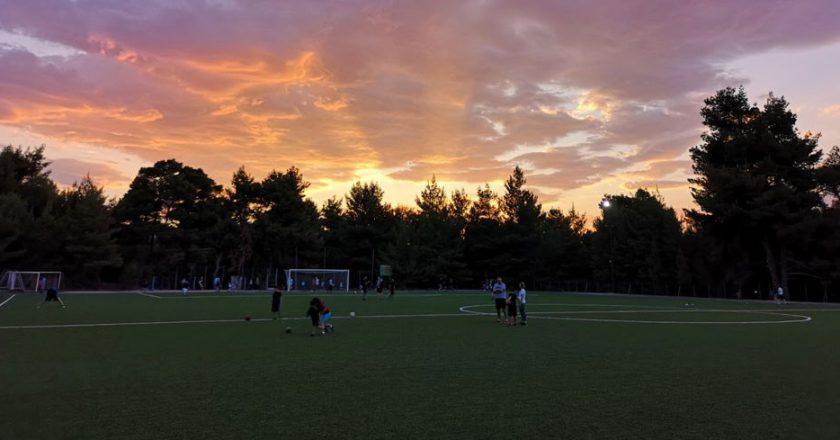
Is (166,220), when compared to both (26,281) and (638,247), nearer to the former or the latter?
(26,281)

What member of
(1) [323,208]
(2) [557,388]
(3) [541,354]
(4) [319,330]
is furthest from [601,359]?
(1) [323,208]

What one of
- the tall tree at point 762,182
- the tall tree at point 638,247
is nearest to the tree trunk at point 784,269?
the tall tree at point 762,182

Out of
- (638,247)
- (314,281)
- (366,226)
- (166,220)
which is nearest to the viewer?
(314,281)

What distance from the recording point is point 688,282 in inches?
2347

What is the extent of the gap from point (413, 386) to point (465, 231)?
76.2 metres

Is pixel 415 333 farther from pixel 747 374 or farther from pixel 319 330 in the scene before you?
pixel 747 374

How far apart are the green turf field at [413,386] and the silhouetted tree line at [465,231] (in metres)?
40.1

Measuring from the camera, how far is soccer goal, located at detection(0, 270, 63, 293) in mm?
47375

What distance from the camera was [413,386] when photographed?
823 centimetres

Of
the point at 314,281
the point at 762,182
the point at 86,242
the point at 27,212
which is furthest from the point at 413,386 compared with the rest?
the point at 27,212

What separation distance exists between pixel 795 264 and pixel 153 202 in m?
74.7

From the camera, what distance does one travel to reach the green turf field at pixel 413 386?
19.6 ft

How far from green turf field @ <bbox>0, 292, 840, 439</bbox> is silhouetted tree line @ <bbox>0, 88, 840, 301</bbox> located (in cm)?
4009

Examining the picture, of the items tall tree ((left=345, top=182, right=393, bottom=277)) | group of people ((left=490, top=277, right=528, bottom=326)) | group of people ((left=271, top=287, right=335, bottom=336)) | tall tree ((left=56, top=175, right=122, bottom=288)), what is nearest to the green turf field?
group of people ((left=271, top=287, right=335, bottom=336))
